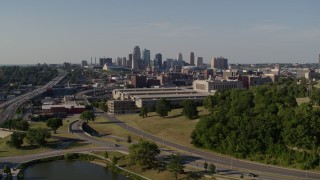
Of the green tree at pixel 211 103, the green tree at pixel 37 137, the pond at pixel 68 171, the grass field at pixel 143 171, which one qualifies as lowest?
the pond at pixel 68 171

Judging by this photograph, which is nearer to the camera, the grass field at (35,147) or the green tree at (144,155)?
the green tree at (144,155)

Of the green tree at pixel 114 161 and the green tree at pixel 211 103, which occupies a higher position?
the green tree at pixel 211 103

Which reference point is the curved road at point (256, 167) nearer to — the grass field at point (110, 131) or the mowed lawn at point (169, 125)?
the mowed lawn at point (169, 125)

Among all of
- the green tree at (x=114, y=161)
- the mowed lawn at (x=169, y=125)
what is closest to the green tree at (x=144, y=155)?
the green tree at (x=114, y=161)

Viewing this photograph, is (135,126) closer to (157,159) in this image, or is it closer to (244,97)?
(244,97)

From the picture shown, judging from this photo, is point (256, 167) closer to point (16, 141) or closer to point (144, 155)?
point (144, 155)

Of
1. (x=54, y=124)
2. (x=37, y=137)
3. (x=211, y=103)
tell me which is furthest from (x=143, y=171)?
(x=211, y=103)

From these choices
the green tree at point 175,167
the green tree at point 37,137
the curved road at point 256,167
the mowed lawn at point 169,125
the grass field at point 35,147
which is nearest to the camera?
the curved road at point 256,167
